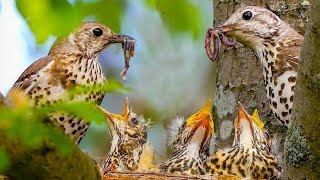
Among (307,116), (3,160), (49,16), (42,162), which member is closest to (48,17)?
(49,16)

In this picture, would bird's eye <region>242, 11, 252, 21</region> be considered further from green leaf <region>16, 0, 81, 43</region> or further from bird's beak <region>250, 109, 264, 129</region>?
green leaf <region>16, 0, 81, 43</region>

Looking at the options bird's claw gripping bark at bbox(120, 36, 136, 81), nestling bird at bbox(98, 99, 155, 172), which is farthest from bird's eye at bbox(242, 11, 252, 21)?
nestling bird at bbox(98, 99, 155, 172)

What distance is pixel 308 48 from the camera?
2.85 metres

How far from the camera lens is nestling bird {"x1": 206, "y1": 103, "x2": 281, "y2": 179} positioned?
429 centimetres

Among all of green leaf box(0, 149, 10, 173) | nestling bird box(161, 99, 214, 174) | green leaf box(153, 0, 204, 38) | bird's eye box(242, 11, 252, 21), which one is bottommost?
nestling bird box(161, 99, 214, 174)

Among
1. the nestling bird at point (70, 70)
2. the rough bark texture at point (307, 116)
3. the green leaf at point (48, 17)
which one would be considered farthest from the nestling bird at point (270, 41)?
the green leaf at point (48, 17)

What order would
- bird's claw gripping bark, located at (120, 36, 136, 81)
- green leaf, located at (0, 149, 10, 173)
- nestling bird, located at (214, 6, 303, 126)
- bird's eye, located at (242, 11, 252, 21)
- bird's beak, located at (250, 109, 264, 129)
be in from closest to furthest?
green leaf, located at (0, 149, 10, 173)
nestling bird, located at (214, 6, 303, 126)
bird's beak, located at (250, 109, 264, 129)
bird's eye, located at (242, 11, 252, 21)
bird's claw gripping bark, located at (120, 36, 136, 81)

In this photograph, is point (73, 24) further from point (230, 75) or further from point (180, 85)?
point (180, 85)

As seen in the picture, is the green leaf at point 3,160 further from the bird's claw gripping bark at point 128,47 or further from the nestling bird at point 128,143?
the bird's claw gripping bark at point 128,47

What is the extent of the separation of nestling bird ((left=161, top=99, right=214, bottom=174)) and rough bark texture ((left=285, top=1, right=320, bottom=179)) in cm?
136

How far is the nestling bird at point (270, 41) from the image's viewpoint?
446 cm

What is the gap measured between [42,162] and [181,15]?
3.21 feet

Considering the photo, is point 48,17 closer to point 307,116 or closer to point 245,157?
point 307,116

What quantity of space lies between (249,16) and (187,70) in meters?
2.61
